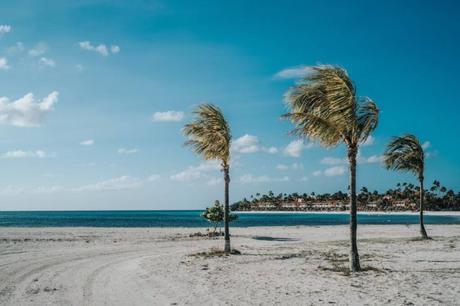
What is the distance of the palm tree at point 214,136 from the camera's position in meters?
18.4

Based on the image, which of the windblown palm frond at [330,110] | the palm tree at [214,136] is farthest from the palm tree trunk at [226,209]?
the windblown palm frond at [330,110]

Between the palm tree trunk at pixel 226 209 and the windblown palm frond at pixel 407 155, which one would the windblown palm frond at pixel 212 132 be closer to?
the palm tree trunk at pixel 226 209

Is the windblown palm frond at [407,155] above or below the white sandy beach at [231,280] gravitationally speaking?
above

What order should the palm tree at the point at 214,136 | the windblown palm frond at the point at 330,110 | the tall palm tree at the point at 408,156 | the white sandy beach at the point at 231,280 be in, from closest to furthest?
1. the white sandy beach at the point at 231,280
2. the windblown palm frond at the point at 330,110
3. the palm tree at the point at 214,136
4. the tall palm tree at the point at 408,156

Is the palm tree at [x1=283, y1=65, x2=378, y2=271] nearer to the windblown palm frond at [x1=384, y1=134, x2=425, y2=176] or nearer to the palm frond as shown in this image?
the palm frond

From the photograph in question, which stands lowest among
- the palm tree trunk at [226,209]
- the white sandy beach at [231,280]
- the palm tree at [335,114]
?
the white sandy beach at [231,280]

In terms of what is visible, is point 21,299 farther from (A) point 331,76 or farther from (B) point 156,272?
(A) point 331,76

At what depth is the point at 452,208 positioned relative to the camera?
16525cm

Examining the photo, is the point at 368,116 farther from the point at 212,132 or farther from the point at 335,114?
the point at 212,132

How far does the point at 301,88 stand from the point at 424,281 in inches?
254

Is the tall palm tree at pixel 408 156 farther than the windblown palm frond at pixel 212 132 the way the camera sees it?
Yes

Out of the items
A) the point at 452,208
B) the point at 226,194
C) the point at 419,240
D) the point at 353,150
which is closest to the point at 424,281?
the point at 353,150

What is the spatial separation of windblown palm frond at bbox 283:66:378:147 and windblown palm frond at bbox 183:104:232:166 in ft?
17.2

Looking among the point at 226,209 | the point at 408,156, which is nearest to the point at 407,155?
the point at 408,156
